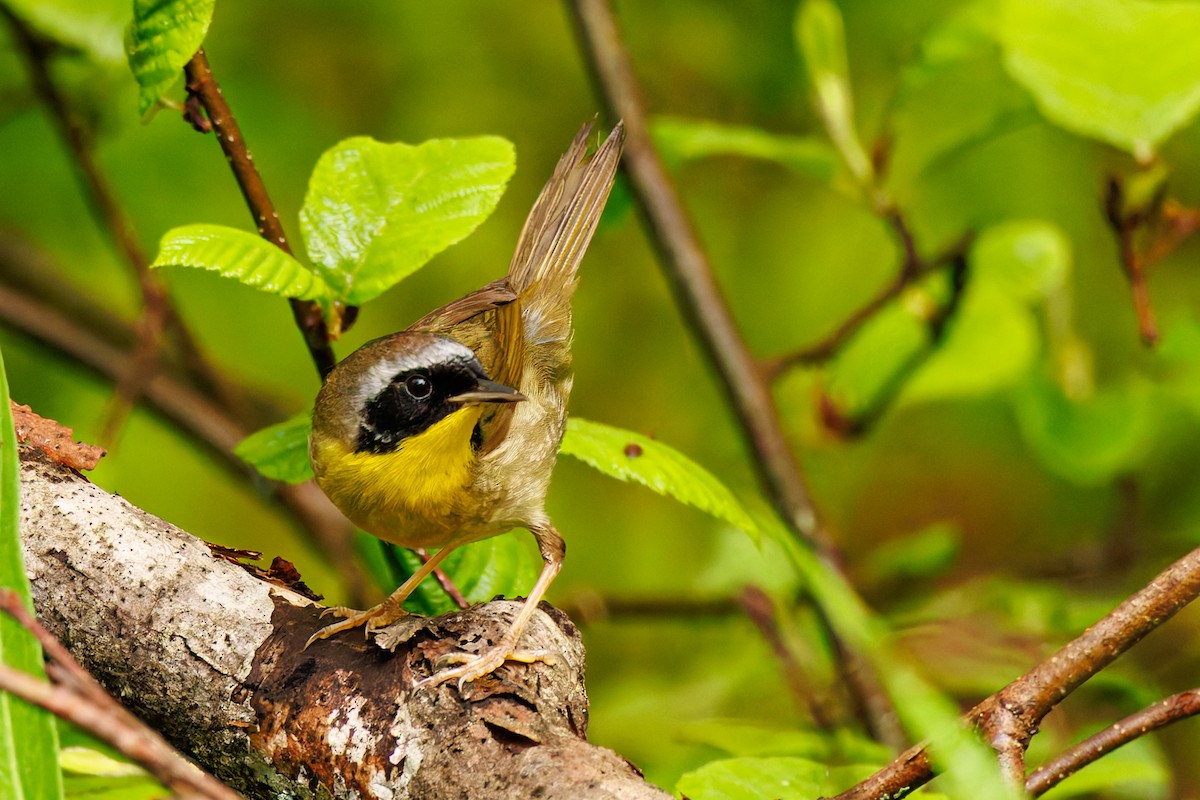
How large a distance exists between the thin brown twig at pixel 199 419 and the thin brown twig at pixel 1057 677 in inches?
99.1

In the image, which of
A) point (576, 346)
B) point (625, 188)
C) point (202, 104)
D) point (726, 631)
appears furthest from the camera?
point (576, 346)

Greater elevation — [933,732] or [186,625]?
[186,625]

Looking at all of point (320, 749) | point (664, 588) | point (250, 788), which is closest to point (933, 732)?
point (320, 749)

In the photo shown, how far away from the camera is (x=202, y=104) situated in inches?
71.6

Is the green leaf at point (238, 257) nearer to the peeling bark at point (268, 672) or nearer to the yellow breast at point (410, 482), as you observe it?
the peeling bark at point (268, 672)

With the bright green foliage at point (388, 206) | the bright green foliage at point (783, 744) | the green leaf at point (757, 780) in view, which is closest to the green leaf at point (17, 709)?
the bright green foliage at point (388, 206)

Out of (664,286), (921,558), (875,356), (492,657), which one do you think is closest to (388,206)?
(492,657)

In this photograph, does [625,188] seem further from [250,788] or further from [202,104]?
[250,788]

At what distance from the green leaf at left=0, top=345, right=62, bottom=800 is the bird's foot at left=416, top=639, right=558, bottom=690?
0.47 meters

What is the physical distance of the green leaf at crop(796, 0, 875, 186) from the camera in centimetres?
301

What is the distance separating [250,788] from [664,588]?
389cm

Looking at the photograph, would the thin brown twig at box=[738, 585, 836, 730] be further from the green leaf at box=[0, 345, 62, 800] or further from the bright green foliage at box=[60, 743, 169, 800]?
the green leaf at box=[0, 345, 62, 800]

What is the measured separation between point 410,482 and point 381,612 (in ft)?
1.00

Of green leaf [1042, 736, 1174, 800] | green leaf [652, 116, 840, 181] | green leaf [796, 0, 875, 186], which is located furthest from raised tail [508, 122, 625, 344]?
green leaf [1042, 736, 1174, 800]
